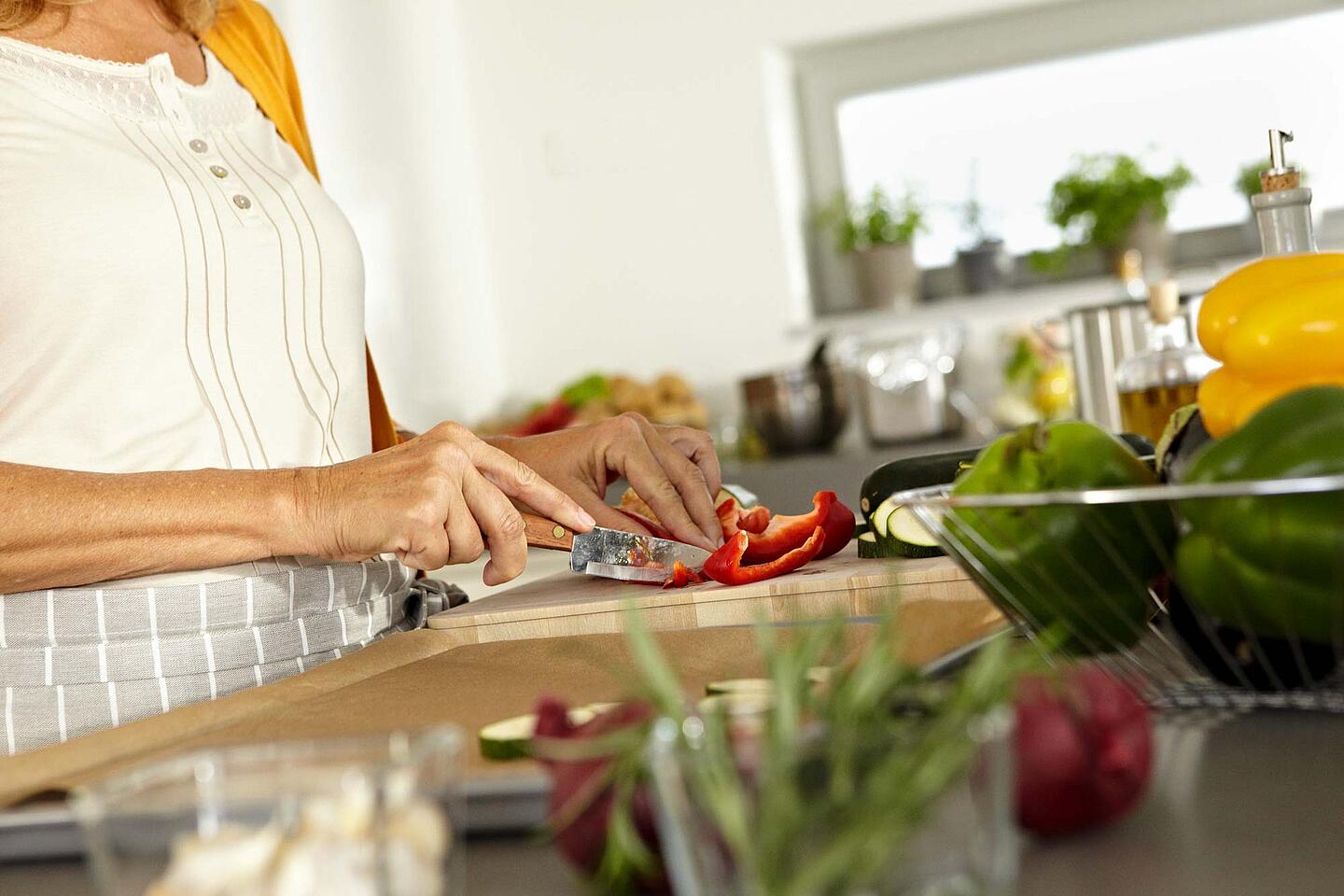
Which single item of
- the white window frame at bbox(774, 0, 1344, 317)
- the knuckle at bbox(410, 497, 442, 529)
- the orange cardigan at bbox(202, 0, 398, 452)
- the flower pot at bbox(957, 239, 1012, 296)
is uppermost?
→ the white window frame at bbox(774, 0, 1344, 317)

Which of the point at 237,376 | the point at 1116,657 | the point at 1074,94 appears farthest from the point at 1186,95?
the point at 1116,657

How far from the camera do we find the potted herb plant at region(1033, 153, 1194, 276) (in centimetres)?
304

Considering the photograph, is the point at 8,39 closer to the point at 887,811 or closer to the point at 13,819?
the point at 13,819

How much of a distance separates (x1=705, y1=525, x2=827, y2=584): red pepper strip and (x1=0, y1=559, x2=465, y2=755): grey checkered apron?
297mm

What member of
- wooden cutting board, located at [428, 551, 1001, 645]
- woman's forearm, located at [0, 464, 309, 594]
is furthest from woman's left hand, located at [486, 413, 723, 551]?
woman's forearm, located at [0, 464, 309, 594]

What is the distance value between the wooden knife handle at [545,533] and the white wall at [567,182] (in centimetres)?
201

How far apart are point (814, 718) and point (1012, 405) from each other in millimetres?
2633

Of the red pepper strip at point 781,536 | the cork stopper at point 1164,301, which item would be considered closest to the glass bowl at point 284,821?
the red pepper strip at point 781,536

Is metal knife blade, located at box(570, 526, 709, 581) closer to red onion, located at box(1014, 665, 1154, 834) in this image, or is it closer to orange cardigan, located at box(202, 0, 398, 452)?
orange cardigan, located at box(202, 0, 398, 452)

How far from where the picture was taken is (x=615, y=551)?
1.08 metres

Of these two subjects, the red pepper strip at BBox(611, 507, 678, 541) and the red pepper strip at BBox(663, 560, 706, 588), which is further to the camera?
the red pepper strip at BBox(611, 507, 678, 541)

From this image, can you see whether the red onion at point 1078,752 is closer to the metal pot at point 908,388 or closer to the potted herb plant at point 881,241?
the metal pot at point 908,388

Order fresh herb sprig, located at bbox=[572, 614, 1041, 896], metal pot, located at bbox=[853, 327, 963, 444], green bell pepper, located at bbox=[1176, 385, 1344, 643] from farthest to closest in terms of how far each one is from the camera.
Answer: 1. metal pot, located at bbox=[853, 327, 963, 444]
2. green bell pepper, located at bbox=[1176, 385, 1344, 643]
3. fresh herb sprig, located at bbox=[572, 614, 1041, 896]

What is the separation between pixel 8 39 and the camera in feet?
3.43
